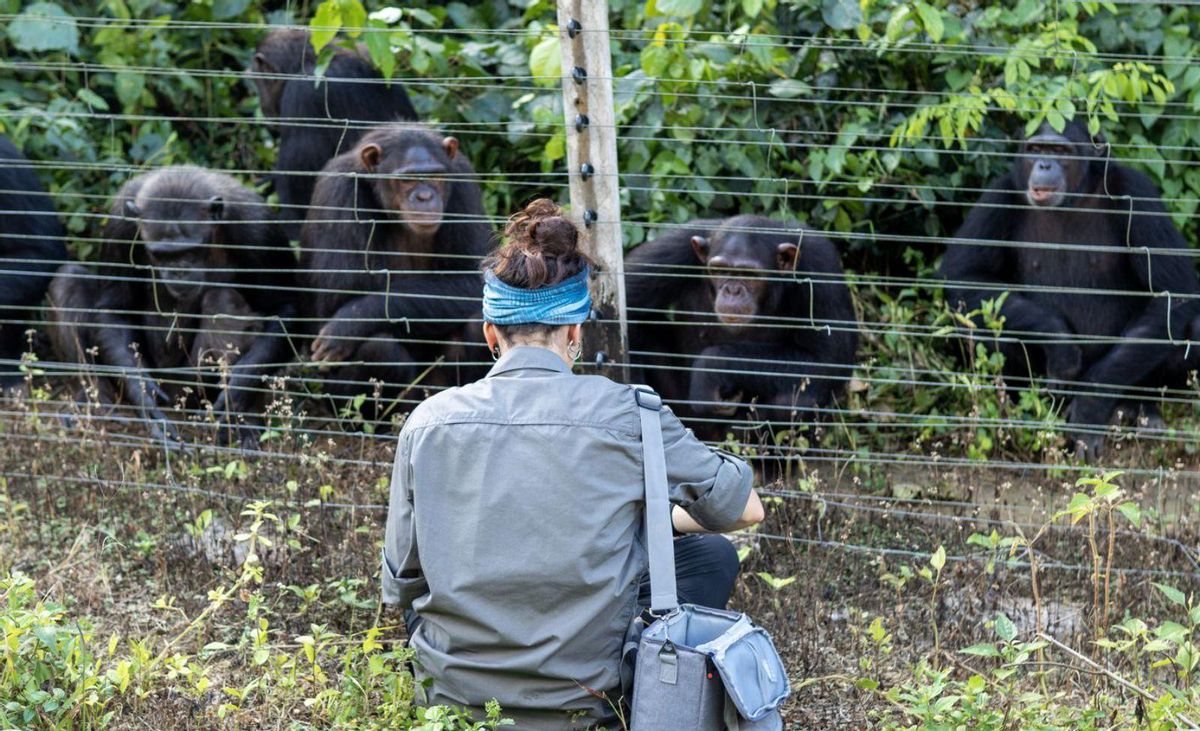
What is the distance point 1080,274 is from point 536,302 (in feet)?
16.2

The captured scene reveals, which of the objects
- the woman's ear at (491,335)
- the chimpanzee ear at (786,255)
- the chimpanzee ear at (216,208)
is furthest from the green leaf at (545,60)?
the woman's ear at (491,335)

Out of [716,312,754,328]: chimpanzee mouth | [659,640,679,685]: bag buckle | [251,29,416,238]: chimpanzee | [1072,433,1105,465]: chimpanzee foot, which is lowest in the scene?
[1072,433,1105,465]: chimpanzee foot

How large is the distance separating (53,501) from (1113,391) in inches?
204

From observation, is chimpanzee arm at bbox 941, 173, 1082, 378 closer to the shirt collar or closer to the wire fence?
the wire fence

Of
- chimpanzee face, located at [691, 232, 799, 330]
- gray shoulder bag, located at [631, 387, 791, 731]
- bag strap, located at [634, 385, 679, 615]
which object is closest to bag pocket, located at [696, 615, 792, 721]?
gray shoulder bag, located at [631, 387, 791, 731]

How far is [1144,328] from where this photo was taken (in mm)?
7465

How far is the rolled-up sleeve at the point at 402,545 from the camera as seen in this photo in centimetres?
386

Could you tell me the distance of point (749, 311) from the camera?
7.00 meters

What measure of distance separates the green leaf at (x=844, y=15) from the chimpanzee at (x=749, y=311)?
1.31 metres

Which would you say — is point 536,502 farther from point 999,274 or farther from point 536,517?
point 999,274

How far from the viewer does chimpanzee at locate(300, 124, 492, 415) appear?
7242mm

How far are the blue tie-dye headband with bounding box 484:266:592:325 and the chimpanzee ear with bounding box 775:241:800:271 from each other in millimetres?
3120

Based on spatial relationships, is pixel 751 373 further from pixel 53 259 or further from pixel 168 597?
pixel 53 259

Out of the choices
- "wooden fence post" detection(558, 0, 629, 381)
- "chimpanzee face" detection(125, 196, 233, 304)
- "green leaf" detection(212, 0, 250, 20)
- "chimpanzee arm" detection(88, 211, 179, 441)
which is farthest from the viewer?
"green leaf" detection(212, 0, 250, 20)
